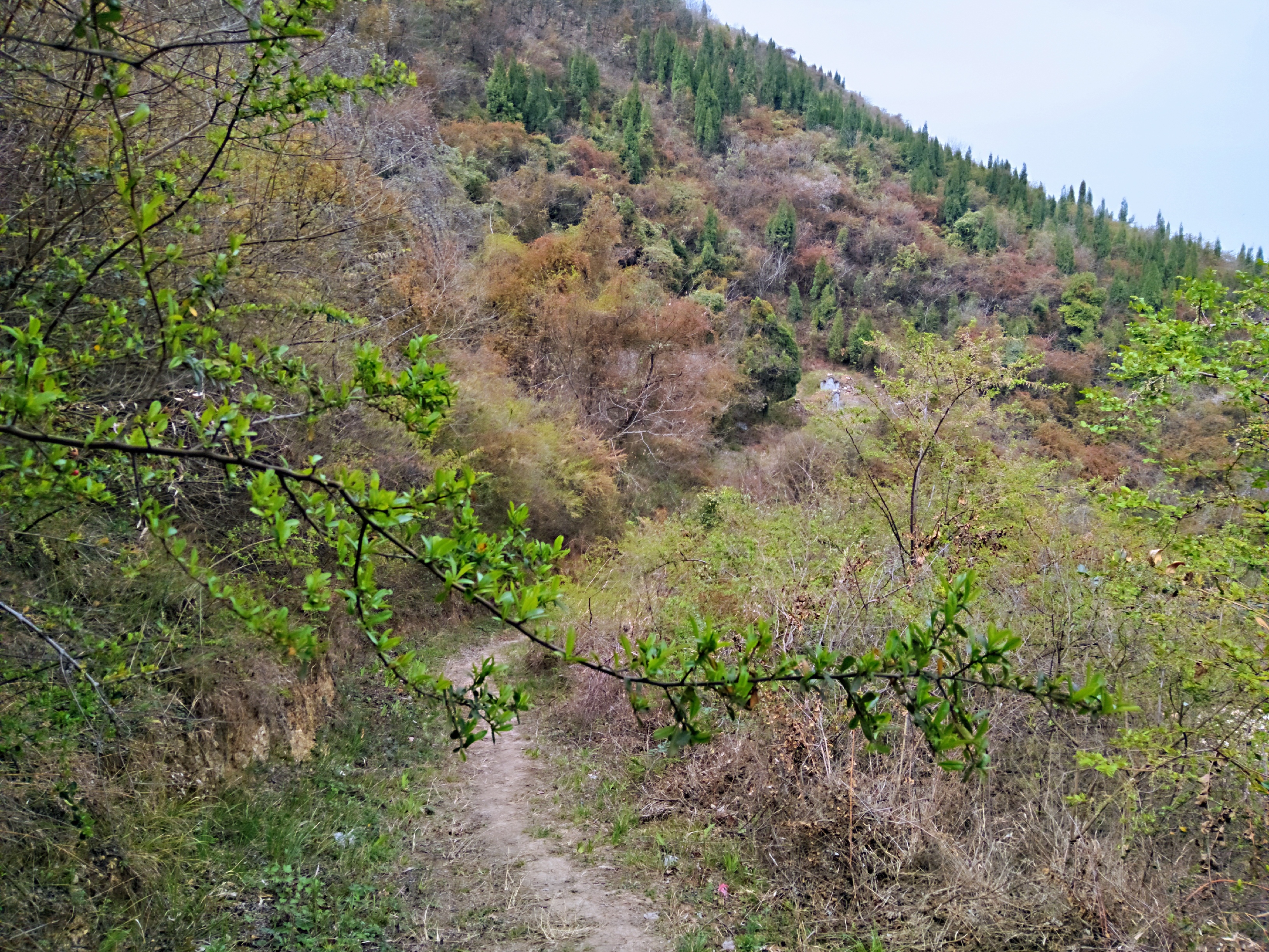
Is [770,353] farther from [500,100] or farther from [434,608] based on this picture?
[434,608]

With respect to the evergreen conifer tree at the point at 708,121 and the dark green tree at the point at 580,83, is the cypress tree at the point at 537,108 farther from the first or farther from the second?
the evergreen conifer tree at the point at 708,121

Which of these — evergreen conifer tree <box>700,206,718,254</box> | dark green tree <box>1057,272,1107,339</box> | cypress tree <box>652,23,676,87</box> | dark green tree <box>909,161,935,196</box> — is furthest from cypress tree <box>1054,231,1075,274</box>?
cypress tree <box>652,23,676,87</box>

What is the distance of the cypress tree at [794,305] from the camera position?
37938 mm

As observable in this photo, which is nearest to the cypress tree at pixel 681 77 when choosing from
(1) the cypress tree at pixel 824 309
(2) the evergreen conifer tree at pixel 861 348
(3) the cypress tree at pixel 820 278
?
(3) the cypress tree at pixel 820 278

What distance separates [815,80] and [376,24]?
5205 cm

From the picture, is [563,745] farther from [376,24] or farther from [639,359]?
[376,24]

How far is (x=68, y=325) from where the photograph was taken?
2672 mm

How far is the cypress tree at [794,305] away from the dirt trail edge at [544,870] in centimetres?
3417

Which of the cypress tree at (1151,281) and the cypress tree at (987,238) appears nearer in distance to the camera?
the cypress tree at (1151,281)

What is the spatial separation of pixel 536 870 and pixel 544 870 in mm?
52

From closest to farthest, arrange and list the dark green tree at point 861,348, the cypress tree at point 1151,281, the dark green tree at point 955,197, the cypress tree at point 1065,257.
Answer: the dark green tree at point 861,348 → the cypress tree at point 1151,281 → the cypress tree at point 1065,257 → the dark green tree at point 955,197

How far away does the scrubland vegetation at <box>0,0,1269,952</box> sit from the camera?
1.54 metres

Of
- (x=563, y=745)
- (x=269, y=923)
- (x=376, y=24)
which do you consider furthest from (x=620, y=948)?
(x=376, y=24)

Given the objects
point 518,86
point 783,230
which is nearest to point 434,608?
point 518,86
